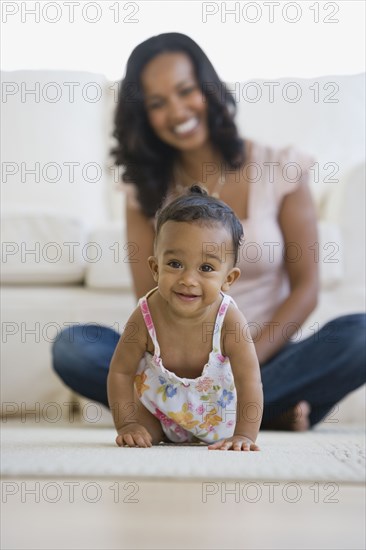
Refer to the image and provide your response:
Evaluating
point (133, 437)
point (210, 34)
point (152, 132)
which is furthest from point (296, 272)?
point (210, 34)

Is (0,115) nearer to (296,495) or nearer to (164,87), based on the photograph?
(164,87)

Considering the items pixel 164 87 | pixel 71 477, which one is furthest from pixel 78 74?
pixel 71 477

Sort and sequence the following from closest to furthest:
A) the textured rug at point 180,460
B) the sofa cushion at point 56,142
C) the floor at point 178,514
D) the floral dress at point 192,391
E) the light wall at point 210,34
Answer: the floor at point 178,514, the textured rug at point 180,460, the floral dress at point 192,391, the sofa cushion at point 56,142, the light wall at point 210,34

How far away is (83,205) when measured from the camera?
233 cm

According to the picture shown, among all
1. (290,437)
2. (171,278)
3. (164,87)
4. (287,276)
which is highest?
(164,87)

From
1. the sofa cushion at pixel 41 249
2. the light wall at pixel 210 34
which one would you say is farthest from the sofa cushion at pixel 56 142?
the sofa cushion at pixel 41 249

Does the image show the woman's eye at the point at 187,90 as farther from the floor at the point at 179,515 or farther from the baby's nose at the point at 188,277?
the floor at the point at 179,515

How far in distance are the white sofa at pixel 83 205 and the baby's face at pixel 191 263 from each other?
0.71 m

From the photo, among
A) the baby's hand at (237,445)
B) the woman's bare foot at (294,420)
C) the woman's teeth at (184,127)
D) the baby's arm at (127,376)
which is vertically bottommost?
the woman's bare foot at (294,420)

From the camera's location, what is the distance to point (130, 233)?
1.76 m

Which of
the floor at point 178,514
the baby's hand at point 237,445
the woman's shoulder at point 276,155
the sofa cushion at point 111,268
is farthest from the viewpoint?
the sofa cushion at point 111,268

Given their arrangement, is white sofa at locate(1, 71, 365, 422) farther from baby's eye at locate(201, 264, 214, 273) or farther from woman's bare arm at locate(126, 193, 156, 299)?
baby's eye at locate(201, 264, 214, 273)

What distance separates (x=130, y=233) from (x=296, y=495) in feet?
3.01

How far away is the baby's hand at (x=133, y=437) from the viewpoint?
3.93 feet
